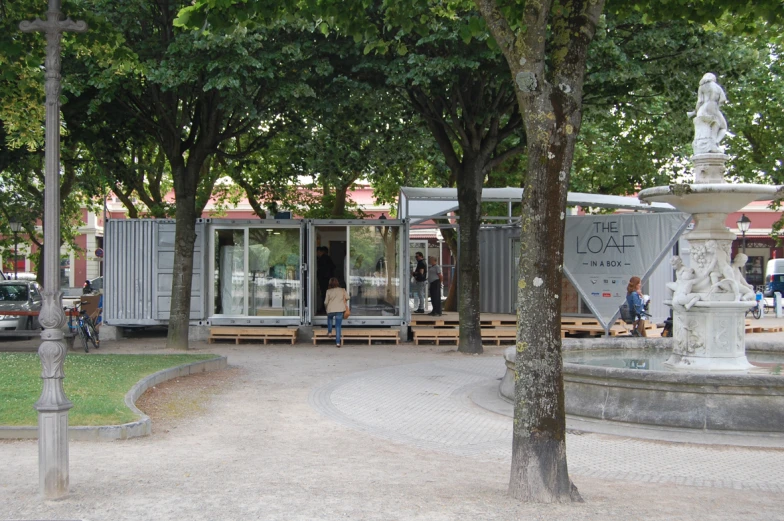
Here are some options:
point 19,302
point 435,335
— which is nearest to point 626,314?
point 435,335

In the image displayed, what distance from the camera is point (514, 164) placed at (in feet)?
92.0

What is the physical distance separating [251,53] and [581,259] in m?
9.87

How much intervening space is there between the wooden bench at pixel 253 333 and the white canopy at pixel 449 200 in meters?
4.07

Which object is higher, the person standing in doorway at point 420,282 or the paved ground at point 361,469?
→ the person standing in doorway at point 420,282

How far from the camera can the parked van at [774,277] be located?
43188mm

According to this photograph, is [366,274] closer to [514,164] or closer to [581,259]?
[581,259]

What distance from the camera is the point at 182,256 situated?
57.3ft

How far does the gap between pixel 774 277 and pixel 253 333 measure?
33.8 m

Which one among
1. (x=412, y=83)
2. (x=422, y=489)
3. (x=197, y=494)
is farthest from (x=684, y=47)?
(x=197, y=494)

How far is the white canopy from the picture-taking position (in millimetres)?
21219

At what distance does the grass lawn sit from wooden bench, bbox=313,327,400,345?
204 inches

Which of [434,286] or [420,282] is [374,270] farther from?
[420,282]

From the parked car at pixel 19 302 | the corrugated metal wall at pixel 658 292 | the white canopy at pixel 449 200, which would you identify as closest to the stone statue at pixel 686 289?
the white canopy at pixel 449 200

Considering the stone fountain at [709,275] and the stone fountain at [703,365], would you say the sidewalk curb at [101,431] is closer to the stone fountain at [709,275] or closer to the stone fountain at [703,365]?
the stone fountain at [703,365]
